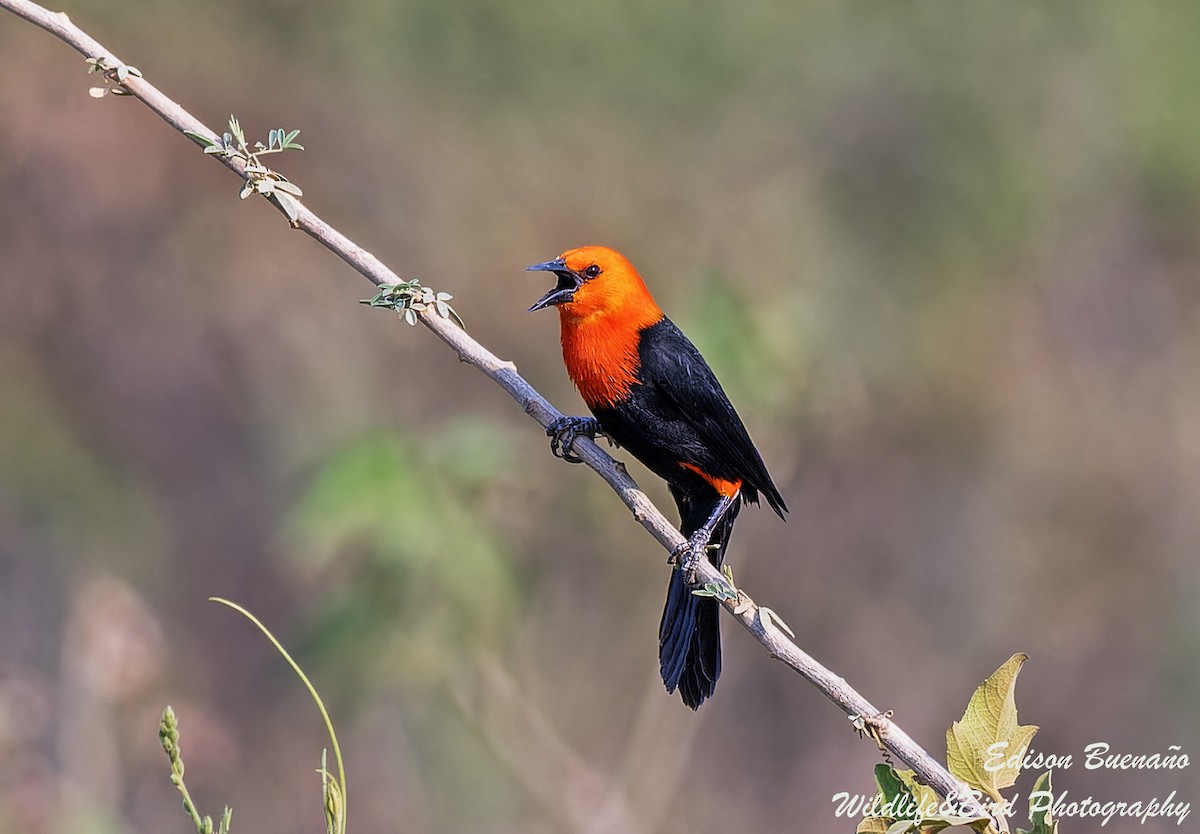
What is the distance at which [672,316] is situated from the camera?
22.3ft

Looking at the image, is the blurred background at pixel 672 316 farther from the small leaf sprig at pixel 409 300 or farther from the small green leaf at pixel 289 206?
the small green leaf at pixel 289 206

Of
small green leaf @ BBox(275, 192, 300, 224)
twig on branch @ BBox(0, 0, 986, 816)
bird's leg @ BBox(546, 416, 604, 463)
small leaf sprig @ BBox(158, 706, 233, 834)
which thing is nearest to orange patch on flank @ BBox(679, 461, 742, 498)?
bird's leg @ BBox(546, 416, 604, 463)

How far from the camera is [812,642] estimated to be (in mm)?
6746

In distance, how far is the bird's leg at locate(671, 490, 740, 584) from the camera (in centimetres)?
306

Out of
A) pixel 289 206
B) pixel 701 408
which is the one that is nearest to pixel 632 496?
pixel 289 206

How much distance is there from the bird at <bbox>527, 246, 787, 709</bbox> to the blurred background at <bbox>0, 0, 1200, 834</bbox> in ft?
5.34

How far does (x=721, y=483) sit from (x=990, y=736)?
213 cm

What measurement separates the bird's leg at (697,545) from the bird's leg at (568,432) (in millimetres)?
346

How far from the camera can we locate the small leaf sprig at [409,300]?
231 centimetres

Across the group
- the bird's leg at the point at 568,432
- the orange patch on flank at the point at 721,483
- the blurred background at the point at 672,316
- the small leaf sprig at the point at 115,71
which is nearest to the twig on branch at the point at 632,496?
the small leaf sprig at the point at 115,71

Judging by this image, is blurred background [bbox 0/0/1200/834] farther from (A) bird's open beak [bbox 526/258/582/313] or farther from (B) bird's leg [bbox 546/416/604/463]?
(A) bird's open beak [bbox 526/258/582/313]

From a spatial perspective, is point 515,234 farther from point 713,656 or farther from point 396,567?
point 713,656

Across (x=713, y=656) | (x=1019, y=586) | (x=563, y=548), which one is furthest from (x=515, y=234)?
(x=713, y=656)

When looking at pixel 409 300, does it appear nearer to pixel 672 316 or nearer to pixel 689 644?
pixel 689 644
